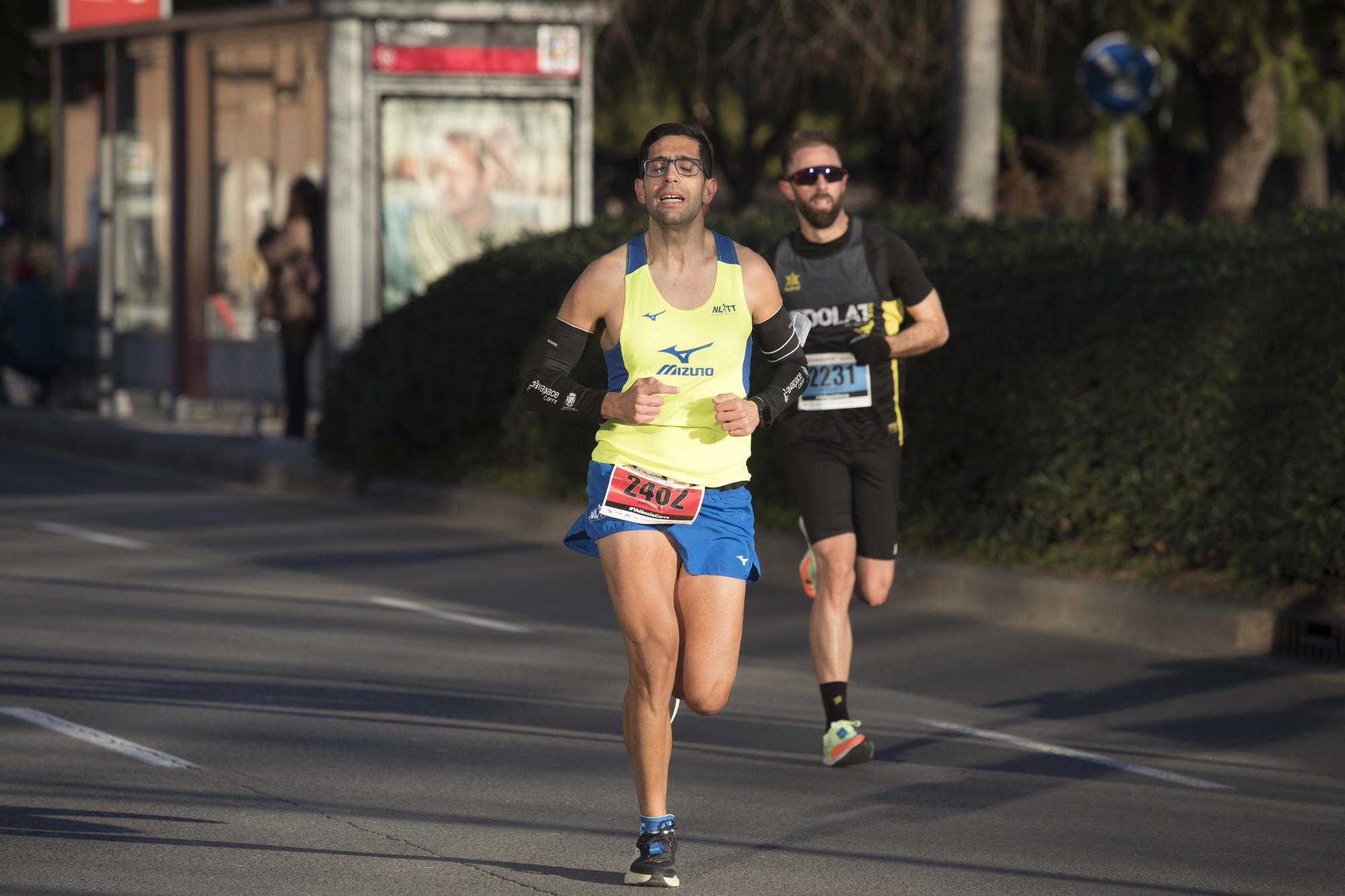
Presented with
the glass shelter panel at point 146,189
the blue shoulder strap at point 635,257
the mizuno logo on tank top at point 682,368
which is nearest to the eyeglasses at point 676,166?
the blue shoulder strap at point 635,257

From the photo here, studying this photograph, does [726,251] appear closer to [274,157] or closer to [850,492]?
[850,492]

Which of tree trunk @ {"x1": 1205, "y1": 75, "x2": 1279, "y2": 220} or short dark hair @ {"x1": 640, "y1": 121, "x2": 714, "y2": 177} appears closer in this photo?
short dark hair @ {"x1": 640, "y1": 121, "x2": 714, "y2": 177}

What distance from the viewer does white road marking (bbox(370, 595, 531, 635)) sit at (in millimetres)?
9703

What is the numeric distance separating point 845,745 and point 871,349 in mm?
1348

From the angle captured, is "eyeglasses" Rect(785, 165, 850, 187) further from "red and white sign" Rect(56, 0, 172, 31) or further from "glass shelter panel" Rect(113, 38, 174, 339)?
"red and white sign" Rect(56, 0, 172, 31)

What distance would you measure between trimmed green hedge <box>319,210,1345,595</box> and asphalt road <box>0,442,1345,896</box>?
72 cm

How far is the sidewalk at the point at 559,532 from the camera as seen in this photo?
30.3 ft

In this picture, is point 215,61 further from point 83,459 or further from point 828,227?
point 828,227

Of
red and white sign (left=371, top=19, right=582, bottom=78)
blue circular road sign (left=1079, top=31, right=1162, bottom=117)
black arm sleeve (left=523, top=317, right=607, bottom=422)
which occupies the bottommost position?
black arm sleeve (left=523, top=317, right=607, bottom=422)

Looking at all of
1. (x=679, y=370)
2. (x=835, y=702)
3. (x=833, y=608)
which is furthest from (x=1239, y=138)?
(x=679, y=370)

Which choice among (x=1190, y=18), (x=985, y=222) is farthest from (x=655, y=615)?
(x=1190, y=18)

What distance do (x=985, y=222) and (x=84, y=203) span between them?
558 inches

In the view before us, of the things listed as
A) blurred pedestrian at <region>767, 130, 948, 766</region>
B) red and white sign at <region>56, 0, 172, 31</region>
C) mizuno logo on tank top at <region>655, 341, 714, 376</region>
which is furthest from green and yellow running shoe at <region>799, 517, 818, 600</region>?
red and white sign at <region>56, 0, 172, 31</region>

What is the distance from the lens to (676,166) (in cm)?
534
